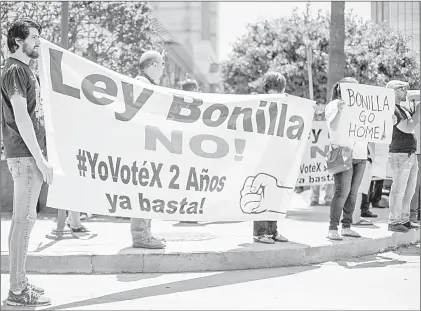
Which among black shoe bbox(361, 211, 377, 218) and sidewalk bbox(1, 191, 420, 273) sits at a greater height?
black shoe bbox(361, 211, 377, 218)

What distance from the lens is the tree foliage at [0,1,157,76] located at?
13766 millimetres

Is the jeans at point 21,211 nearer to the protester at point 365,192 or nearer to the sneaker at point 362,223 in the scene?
the protester at point 365,192

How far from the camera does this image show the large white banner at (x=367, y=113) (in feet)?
24.2

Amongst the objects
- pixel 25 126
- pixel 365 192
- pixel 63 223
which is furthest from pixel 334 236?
pixel 25 126

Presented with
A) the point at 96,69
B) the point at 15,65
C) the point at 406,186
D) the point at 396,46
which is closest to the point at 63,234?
the point at 96,69

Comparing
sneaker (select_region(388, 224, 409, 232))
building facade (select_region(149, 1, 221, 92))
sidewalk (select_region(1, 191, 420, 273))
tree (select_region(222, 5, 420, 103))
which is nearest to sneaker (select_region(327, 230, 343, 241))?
sidewalk (select_region(1, 191, 420, 273))

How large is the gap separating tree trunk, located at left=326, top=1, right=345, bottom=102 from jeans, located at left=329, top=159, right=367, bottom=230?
4799 mm

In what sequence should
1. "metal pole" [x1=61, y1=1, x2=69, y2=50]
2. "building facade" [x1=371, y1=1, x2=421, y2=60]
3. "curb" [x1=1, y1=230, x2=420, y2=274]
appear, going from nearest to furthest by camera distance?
1. "curb" [x1=1, y1=230, x2=420, y2=274]
2. "metal pole" [x1=61, y1=1, x2=69, y2=50]
3. "building facade" [x1=371, y1=1, x2=421, y2=60]

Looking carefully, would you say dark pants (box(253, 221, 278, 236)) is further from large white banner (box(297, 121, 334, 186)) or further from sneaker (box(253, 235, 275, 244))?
large white banner (box(297, 121, 334, 186))

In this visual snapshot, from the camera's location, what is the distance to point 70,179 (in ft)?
17.7

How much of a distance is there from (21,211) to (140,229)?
200 centimetres

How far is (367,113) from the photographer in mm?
7633

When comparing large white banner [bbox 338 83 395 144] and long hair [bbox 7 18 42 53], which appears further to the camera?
large white banner [bbox 338 83 395 144]

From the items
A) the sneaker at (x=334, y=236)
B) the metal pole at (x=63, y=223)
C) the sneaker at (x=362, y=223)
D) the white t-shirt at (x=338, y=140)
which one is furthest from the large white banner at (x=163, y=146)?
the sneaker at (x=362, y=223)
